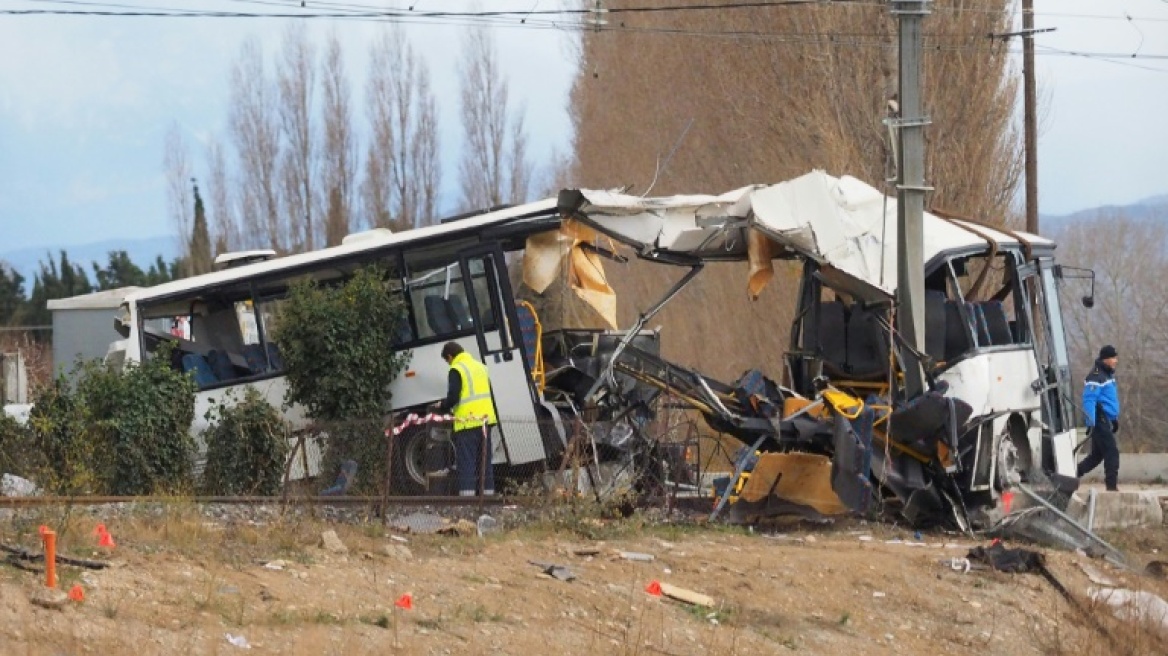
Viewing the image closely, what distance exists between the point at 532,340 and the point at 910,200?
4107 mm

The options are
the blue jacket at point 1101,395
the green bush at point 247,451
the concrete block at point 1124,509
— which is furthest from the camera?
the blue jacket at point 1101,395

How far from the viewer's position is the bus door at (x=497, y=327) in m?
16.0

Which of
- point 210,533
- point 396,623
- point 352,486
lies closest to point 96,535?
point 210,533

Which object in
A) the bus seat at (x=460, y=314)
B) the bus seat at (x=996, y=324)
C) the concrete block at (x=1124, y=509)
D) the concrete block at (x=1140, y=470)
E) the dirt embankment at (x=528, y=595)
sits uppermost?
Answer: the bus seat at (x=460, y=314)

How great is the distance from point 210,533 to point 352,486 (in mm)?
2435

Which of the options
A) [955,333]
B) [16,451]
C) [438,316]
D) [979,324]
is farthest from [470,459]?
[979,324]

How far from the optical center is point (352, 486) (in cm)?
1383

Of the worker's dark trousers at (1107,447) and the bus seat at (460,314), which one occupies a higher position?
the bus seat at (460,314)

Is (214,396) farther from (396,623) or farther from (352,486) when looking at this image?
(396,623)

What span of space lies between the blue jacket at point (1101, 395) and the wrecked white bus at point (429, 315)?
6014 mm

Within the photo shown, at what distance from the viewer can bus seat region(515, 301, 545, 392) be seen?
1631 centimetres

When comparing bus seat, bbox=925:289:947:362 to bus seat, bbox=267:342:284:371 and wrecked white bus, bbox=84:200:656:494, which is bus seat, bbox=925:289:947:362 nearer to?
wrecked white bus, bbox=84:200:656:494

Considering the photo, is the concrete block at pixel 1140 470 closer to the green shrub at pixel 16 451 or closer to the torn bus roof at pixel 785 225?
the torn bus roof at pixel 785 225

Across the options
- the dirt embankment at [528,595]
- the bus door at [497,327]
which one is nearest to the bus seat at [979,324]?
the dirt embankment at [528,595]
